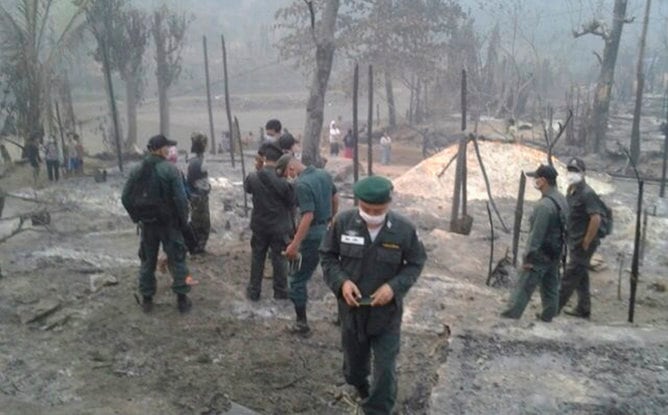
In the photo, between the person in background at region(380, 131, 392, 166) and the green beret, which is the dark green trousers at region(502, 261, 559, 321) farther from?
the person in background at region(380, 131, 392, 166)

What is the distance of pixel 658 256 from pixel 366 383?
25.7ft

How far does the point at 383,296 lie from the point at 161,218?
277 cm

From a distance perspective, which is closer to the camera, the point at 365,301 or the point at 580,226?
the point at 365,301

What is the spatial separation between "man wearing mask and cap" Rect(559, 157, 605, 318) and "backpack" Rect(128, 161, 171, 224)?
403 cm

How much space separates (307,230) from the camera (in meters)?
5.24

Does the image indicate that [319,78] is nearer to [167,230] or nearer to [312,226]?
[167,230]

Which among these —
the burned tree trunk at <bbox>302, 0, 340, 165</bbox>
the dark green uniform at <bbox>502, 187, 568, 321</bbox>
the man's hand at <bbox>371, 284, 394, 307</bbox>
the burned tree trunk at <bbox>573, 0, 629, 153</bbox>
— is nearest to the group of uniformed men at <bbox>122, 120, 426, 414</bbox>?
the man's hand at <bbox>371, 284, 394, 307</bbox>

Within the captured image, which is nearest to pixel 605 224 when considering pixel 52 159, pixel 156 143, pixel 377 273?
pixel 377 273

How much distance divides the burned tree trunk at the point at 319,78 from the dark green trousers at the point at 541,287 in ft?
33.8

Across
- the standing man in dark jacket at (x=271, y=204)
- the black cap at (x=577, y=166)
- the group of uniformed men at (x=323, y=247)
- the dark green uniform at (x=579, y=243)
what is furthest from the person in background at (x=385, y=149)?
the standing man in dark jacket at (x=271, y=204)

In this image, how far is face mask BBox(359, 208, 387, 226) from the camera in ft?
11.5

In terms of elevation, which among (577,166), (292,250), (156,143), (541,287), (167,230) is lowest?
(541,287)

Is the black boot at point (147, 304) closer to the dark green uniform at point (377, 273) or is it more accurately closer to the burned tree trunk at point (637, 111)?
the dark green uniform at point (377, 273)

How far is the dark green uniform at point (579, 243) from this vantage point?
239 inches
